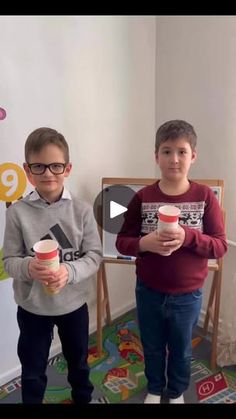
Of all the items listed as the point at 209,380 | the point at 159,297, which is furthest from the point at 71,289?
the point at 209,380

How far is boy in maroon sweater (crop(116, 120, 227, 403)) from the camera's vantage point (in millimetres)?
1391

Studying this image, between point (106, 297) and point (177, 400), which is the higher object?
point (106, 297)

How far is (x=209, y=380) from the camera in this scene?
6.55ft

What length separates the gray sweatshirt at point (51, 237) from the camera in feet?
4.58

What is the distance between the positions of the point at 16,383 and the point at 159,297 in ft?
3.43

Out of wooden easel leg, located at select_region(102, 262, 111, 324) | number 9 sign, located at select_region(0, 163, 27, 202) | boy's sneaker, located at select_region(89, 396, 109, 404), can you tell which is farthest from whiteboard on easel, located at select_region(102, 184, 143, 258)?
boy's sneaker, located at select_region(89, 396, 109, 404)

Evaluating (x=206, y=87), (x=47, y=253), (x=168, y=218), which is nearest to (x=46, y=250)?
(x=47, y=253)

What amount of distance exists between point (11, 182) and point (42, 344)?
0.79m

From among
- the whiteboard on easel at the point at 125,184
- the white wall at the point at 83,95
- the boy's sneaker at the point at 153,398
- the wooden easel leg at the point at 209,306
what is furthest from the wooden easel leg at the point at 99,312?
the wooden easel leg at the point at 209,306

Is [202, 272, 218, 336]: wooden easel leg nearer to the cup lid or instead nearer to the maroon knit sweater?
the maroon knit sweater

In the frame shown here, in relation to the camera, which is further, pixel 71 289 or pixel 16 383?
pixel 16 383
